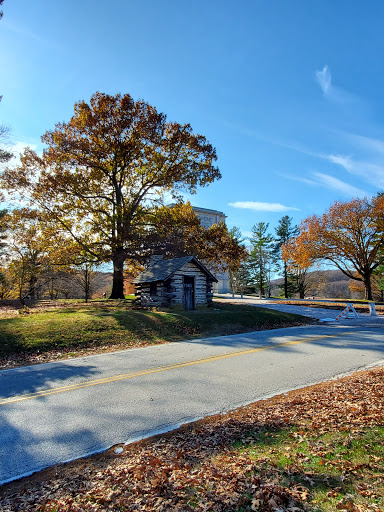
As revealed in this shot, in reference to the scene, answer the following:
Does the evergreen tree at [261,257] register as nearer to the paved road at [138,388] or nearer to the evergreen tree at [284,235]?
the evergreen tree at [284,235]

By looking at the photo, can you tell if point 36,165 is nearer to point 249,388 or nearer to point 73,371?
point 73,371

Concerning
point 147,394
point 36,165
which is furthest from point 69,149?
point 147,394

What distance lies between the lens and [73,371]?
8.42 metres

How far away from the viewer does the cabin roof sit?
20353 mm

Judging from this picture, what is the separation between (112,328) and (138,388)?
749cm

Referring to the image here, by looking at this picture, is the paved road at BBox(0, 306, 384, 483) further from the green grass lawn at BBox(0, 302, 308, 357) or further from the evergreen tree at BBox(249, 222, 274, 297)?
the evergreen tree at BBox(249, 222, 274, 297)

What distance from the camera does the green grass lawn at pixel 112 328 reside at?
1159 centimetres

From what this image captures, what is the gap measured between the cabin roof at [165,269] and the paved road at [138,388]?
A: 8629 millimetres

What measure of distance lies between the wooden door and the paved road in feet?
28.5

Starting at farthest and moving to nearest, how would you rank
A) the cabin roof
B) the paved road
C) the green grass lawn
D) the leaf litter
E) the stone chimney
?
the stone chimney
the cabin roof
the green grass lawn
the paved road
the leaf litter

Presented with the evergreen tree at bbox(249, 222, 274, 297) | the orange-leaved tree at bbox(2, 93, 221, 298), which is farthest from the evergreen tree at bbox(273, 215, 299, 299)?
the orange-leaved tree at bbox(2, 93, 221, 298)

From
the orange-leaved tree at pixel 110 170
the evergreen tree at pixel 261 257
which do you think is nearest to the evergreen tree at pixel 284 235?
the evergreen tree at pixel 261 257

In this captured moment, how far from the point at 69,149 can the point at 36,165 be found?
3087 mm

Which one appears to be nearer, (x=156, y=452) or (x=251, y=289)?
(x=156, y=452)
